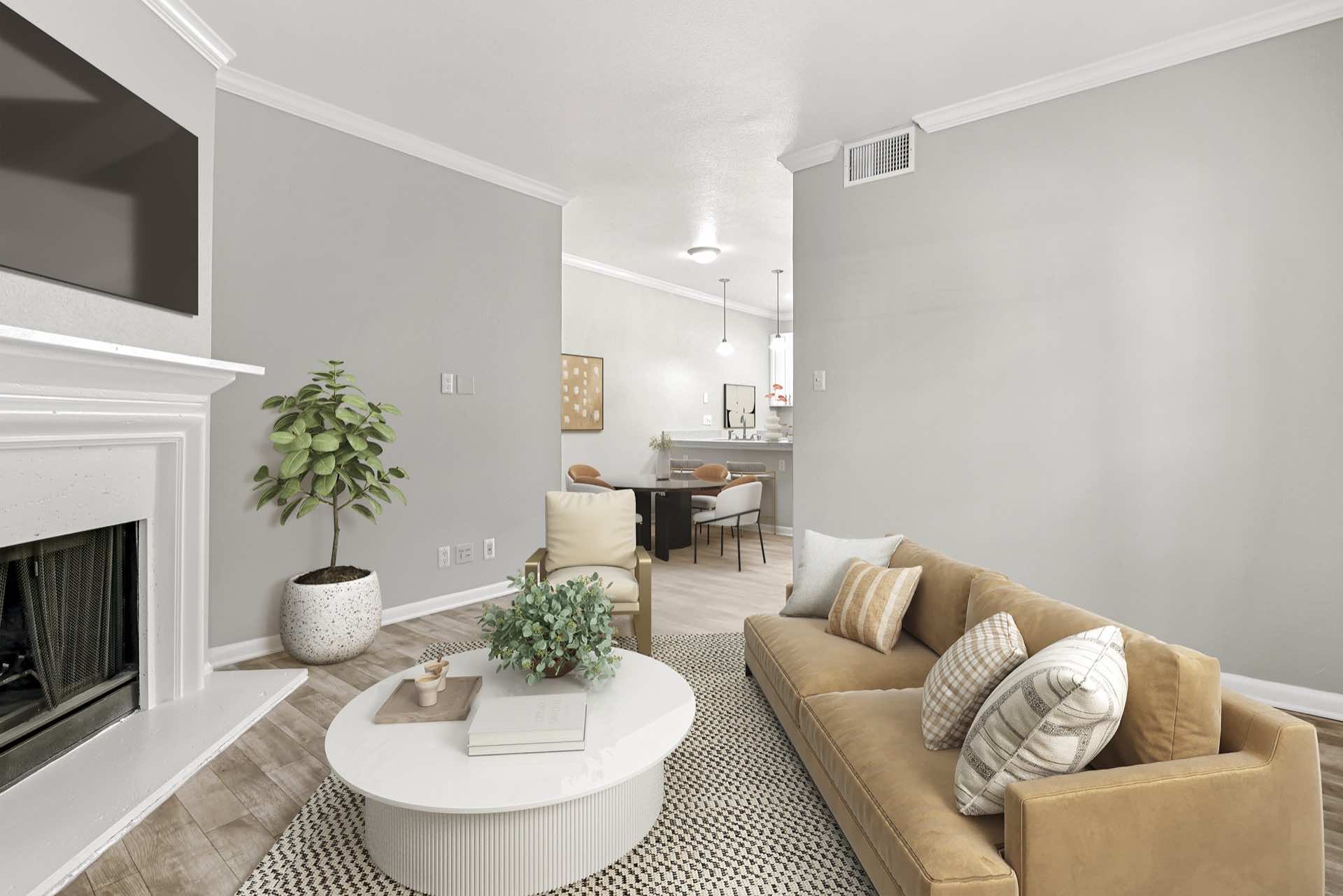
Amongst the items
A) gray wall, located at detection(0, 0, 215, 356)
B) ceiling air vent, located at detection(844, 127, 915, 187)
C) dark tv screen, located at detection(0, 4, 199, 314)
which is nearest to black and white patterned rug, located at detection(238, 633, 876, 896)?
gray wall, located at detection(0, 0, 215, 356)

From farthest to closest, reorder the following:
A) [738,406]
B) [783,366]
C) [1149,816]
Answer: [783,366], [738,406], [1149,816]

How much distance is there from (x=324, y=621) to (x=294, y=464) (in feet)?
2.45

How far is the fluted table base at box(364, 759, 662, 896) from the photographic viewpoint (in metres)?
1.55

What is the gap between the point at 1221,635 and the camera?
2.87m

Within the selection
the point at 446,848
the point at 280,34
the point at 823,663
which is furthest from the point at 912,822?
the point at 280,34

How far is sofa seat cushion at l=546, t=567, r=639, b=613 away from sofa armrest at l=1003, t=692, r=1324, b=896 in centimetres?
198

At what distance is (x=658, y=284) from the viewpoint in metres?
7.48

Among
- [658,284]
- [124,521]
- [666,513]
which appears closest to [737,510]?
[666,513]

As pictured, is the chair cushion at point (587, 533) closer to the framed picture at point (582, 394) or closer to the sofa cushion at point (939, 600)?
the sofa cushion at point (939, 600)

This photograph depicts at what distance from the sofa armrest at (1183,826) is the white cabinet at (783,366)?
301 inches

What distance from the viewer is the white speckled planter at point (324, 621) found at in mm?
3072

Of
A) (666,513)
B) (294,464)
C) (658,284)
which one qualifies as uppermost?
(658,284)

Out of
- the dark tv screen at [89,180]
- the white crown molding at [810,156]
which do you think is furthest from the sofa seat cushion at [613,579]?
the white crown molding at [810,156]

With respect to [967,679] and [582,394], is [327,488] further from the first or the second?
[582,394]
